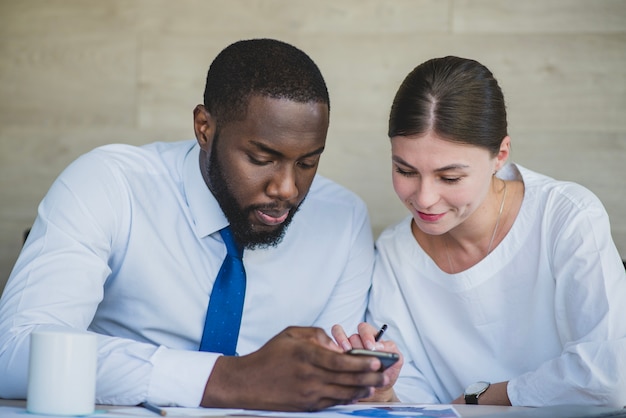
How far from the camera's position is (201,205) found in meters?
2.09

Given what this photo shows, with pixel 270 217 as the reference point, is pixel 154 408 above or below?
below

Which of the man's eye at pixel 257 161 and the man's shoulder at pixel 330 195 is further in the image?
the man's shoulder at pixel 330 195

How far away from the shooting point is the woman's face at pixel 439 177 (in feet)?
6.59

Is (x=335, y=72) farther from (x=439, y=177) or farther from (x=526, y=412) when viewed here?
(x=526, y=412)

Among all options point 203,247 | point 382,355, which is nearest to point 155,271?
point 203,247

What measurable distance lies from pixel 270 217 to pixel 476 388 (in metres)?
0.62

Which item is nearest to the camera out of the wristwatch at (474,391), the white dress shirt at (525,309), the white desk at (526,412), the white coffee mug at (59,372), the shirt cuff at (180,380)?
the white coffee mug at (59,372)

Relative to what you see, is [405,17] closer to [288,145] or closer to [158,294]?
[288,145]

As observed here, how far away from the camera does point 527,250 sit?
7.04 ft

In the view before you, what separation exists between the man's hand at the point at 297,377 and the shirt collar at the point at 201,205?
0.60m

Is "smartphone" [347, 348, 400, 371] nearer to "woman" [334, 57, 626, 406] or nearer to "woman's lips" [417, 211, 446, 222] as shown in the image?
"woman" [334, 57, 626, 406]

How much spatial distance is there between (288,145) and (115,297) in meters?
0.56

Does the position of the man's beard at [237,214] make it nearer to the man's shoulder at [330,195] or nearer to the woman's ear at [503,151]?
the man's shoulder at [330,195]

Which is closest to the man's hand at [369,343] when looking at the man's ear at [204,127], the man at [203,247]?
the man at [203,247]
